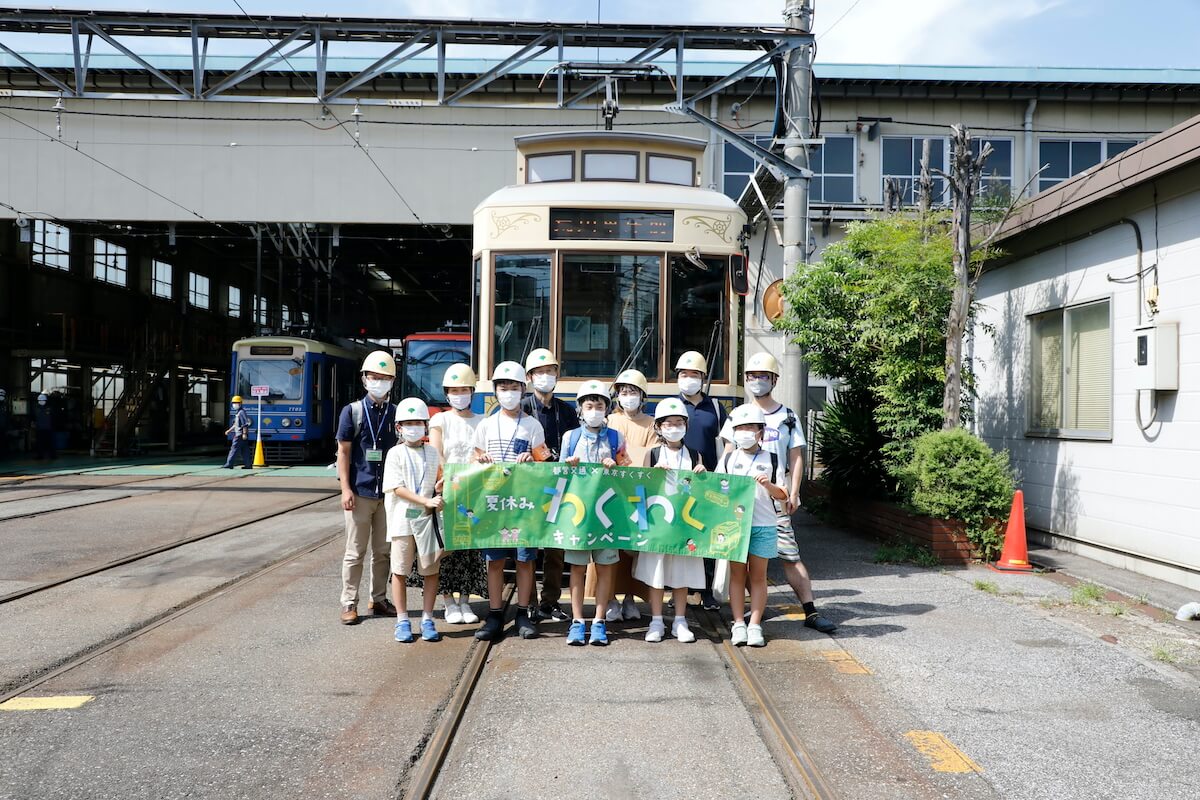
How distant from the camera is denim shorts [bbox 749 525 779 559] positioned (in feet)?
20.4

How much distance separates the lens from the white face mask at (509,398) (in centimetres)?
623

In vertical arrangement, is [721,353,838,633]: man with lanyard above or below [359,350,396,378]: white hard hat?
below

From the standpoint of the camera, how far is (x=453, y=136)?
21.7m

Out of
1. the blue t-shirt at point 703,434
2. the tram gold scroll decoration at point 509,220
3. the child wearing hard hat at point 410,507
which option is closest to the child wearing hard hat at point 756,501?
the blue t-shirt at point 703,434

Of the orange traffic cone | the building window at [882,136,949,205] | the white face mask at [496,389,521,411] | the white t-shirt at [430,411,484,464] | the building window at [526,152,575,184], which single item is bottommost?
the orange traffic cone

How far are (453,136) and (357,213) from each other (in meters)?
2.93

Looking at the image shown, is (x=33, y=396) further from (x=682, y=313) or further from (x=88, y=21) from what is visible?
(x=682, y=313)

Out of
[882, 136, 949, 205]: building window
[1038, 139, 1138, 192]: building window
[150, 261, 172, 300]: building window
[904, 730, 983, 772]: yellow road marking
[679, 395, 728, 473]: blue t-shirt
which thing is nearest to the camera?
[904, 730, 983, 772]: yellow road marking

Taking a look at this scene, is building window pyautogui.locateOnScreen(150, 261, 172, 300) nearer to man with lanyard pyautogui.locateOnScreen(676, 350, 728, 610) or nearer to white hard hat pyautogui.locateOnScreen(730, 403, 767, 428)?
man with lanyard pyautogui.locateOnScreen(676, 350, 728, 610)

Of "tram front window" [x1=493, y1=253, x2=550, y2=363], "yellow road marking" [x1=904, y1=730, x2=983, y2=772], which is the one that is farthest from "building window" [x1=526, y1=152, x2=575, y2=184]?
"yellow road marking" [x1=904, y1=730, x2=983, y2=772]

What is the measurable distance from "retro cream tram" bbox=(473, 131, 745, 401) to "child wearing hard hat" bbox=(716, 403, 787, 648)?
180 cm

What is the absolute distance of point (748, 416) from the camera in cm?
618

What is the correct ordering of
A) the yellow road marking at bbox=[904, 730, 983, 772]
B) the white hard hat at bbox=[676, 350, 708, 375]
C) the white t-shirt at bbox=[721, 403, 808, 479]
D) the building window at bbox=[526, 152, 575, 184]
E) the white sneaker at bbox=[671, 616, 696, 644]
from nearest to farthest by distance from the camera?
the yellow road marking at bbox=[904, 730, 983, 772] < the white sneaker at bbox=[671, 616, 696, 644] < the white t-shirt at bbox=[721, 403, 808, 479] < the white hard hat at bbox=[676, 350, 708, 375] < the building window at bbox=[526, 152, 575, 184]

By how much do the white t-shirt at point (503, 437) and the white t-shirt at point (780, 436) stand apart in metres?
1.41
